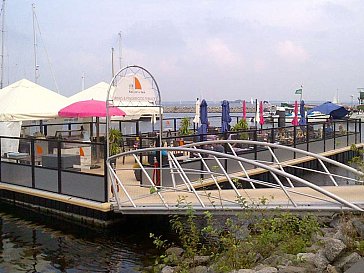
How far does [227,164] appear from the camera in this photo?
41.8 ft

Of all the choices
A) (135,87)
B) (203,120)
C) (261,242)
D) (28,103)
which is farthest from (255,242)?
(203,120)

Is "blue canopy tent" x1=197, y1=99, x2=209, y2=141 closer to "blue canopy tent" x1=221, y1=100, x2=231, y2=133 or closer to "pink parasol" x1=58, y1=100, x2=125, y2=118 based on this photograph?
"blue canopy tent" x1=221, y1=100, x2=231, y2=133

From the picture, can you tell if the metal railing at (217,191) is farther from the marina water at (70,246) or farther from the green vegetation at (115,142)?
the green vegetation at (115,142)

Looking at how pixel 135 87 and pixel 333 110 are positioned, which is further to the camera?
pixel 333 110

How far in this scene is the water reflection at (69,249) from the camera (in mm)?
8238

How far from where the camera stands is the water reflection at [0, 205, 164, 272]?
27.0ft

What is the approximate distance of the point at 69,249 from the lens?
9.12m

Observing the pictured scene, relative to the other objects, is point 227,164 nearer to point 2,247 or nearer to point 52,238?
point 52,238

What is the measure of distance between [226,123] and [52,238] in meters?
9.97

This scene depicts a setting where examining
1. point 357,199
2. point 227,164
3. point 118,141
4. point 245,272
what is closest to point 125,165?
point 118,141

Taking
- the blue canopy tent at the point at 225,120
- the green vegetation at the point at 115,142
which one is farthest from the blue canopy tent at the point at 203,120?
the green vegetation at the point at 115,142

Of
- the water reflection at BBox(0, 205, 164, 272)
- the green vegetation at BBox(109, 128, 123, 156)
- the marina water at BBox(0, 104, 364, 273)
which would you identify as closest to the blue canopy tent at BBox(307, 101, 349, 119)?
the green vegetation at BBox(109, 128, 123, 156)

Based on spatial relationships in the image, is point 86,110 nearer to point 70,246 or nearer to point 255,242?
point 70,246

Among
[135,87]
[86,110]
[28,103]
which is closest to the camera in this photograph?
[135,87]
